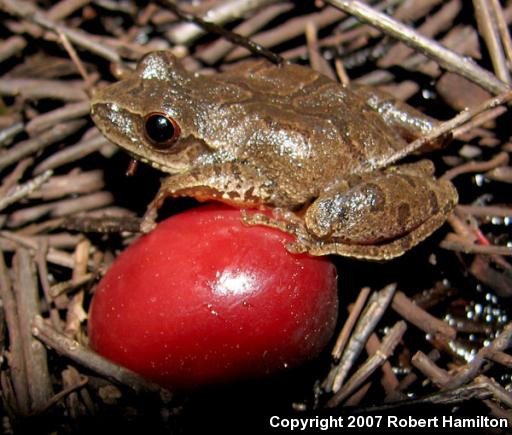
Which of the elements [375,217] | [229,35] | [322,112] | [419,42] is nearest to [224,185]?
[322,112]

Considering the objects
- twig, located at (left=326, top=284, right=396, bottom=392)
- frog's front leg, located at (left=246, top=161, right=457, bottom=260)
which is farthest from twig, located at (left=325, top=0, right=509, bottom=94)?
twig, located at (left=326, top=284, right=396, bottom=392)

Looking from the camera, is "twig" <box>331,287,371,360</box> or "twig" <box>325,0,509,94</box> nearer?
"twig" <box>331,287,371,360</box>

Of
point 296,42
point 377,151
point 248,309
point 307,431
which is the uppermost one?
point 296,42

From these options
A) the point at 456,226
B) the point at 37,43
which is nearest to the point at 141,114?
the point at 37,43

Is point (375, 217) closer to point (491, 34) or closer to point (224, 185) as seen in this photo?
point (224, 185)

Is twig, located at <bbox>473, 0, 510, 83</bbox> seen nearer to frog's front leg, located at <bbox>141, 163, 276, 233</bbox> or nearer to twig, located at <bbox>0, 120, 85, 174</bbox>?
frog's front leg, located at <bbox>141, 163, 276, 233</bbox>

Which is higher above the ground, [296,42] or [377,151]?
[296,42]

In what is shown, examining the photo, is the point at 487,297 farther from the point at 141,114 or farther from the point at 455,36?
the point at 141,114
